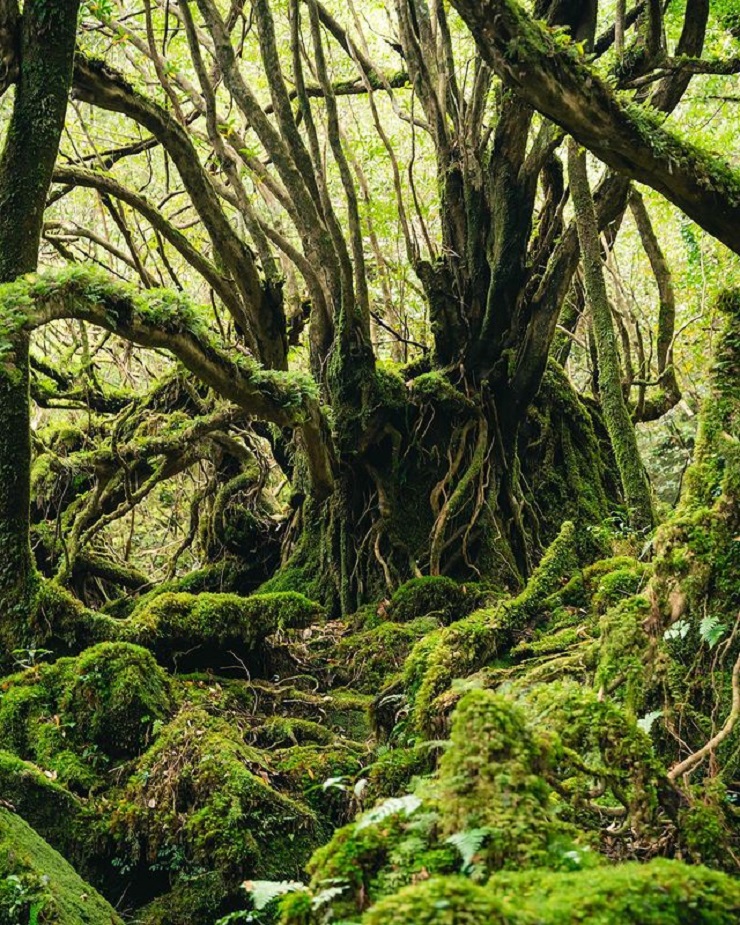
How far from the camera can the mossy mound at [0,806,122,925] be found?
8.72ft

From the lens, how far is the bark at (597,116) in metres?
4.11

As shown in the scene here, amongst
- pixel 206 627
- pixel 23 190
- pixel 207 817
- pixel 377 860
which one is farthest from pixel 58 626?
pixel 377 860

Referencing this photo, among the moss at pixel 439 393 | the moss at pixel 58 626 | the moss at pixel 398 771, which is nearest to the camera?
the moss at pixel 398 771

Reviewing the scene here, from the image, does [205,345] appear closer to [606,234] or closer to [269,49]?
[269,49]

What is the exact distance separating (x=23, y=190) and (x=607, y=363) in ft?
15.0

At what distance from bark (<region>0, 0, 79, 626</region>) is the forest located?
0.8 inches

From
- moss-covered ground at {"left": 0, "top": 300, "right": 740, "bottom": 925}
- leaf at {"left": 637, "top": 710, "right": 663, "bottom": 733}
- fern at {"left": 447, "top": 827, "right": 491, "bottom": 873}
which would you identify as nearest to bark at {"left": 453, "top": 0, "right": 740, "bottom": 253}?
moss-covered ground at {"left": 0, "top": 300, "right": 740, "bottom": 925}

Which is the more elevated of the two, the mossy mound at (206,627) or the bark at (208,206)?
the bark at (208,206)

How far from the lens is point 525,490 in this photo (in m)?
9.02

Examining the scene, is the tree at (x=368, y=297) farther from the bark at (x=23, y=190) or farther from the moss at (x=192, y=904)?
the moss at (x=192, y=904)

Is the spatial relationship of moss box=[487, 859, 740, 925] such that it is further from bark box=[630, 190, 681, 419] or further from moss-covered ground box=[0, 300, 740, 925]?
bark box=[630, 190, 681, 419]

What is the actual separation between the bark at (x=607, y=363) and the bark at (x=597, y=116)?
2042mm

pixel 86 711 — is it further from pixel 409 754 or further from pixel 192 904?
pixel 409 754

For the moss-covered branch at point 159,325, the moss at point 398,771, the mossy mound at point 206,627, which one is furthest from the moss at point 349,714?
the moss-covered branch at point 159,325
